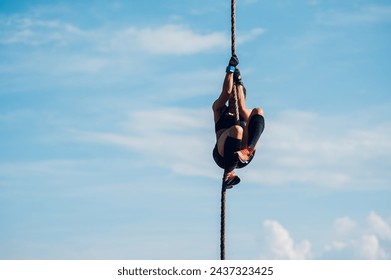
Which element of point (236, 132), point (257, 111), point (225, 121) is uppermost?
point (257, 111)

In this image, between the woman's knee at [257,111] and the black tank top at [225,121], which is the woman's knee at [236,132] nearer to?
the black tank top at [225,121]

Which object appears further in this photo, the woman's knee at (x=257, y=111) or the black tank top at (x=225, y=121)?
the black tank top at (x=225, y=121)

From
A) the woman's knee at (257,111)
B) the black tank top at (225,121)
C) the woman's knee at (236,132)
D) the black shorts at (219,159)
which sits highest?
the woman's knee at (257,111)

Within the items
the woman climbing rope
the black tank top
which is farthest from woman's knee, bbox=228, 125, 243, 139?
the black tank top

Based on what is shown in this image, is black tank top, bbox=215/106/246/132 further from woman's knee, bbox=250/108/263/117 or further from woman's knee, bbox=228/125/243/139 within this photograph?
woman's knee, bbox=250/108/263/117

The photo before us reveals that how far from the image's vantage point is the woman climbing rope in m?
7.83

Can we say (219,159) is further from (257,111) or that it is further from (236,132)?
(257,111)

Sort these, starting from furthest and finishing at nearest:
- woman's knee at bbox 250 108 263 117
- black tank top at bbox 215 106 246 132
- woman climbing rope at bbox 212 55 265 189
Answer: black tank top at bbox 215 106 246 132
woman's knee at bbox 250 108 263 117
woman climbing rope at bbox 212 55 265 189

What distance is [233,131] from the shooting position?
7.96 meters

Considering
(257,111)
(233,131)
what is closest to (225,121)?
(233,131)

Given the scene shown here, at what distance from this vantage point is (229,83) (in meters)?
7.72

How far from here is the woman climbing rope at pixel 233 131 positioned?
7828 mm

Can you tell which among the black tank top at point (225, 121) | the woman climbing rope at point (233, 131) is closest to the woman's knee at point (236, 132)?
the woman climbing rope at point (233, 131)
